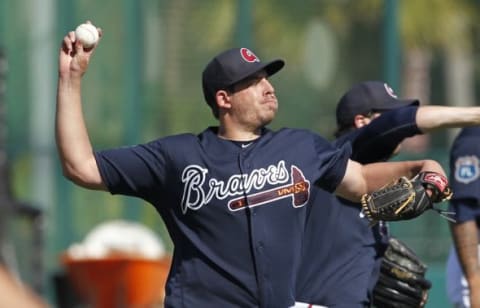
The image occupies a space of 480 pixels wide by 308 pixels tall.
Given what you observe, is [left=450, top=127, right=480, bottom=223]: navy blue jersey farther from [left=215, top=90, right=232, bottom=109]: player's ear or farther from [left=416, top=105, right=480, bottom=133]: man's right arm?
[left=215, top=90, right=232, bottom=109]: player's ear

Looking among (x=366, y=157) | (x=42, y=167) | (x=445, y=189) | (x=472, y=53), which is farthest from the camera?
(x=472, y=53)

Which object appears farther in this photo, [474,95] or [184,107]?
[474,95]

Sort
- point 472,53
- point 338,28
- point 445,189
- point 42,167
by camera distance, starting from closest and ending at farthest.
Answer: point 445,189 < point 42,167 < point 338,28 < point 472,53

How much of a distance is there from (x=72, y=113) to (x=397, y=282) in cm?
201

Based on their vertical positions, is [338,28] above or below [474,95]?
above

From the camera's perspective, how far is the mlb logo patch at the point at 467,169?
7727 mm

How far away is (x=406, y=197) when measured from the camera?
19.0ft

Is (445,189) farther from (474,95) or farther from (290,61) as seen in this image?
(474,95)

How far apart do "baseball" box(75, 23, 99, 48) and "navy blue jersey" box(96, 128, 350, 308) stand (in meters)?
0.44

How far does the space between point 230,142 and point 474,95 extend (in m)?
10.4

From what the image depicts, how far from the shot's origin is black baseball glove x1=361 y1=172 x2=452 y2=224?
19.1 ft

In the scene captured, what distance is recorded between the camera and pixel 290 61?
43.9ft

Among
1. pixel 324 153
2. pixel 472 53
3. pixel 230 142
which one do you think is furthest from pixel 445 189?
pixel 472 53

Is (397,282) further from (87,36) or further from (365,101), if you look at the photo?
(87,36)
